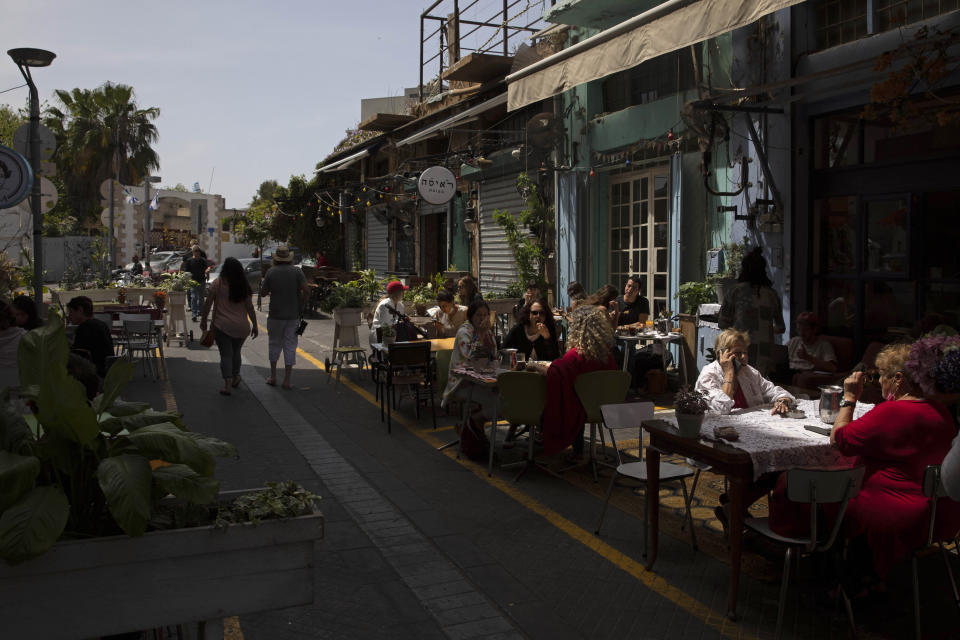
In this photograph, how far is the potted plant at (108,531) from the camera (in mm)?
2314

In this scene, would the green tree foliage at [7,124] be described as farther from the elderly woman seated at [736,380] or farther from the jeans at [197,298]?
the elderly woman seated at [736,380]

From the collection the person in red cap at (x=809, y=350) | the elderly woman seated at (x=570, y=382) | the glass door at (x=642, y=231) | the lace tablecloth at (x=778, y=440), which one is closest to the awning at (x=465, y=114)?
the glass door at (x=642, y=231)

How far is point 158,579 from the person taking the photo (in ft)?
7.98

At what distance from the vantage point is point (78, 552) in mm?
2355

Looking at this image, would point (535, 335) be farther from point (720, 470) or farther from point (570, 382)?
point (720, 470)

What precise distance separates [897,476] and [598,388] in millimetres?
2613

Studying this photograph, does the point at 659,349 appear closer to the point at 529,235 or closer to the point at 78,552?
the point at 529,235

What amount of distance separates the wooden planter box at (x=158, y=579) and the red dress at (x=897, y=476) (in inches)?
108

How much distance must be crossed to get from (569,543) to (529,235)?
1063cm

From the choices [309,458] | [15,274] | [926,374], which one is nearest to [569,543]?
[926,374]

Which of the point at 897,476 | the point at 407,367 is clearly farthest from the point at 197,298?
the point at 897,476

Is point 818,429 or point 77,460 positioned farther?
point 818,429

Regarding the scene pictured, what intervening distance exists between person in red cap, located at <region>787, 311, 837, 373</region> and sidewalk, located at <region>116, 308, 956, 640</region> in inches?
129

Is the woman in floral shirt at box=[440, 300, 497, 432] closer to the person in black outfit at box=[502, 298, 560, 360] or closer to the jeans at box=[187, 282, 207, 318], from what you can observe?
the person in black outfit at box=[502, 298, 560, 360]
